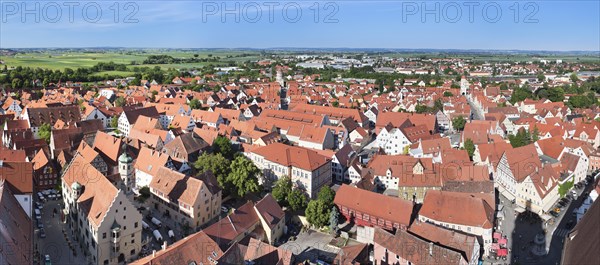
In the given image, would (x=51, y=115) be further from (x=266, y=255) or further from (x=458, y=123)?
(x=458, y=123)

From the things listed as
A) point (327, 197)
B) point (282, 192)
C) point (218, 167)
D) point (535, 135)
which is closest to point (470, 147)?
point (535, 135)

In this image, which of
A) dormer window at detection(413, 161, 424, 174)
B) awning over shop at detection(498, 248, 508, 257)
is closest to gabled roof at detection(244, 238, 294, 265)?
awning over shop at detection(498, 248, 508, 257)

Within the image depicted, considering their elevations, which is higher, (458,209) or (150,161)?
(150,161)

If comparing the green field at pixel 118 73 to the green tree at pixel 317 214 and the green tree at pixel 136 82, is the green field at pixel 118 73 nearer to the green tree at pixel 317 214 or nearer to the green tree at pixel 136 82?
the green tree at pixel 136 82

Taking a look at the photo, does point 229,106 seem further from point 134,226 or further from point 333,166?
point 134,226

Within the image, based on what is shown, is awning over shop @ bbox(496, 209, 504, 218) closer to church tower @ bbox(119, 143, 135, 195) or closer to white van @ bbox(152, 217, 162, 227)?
white van @ bbox(152, 217, 162, 227)

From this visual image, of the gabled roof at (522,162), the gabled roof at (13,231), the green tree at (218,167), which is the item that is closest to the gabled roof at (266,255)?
the gabled roof at (13,231)
